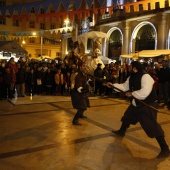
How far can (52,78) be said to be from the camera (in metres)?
13.4

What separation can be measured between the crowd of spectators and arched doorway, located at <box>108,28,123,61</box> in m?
12.8

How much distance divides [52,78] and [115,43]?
15597 millimetres

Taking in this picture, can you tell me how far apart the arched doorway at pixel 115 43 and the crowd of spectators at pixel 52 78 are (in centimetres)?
1278

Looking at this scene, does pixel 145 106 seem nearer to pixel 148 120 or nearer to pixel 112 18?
pixel 148 120

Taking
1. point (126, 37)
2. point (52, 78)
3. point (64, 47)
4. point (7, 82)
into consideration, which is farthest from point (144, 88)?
point (64, 47)

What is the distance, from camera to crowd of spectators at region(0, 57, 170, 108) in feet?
36.7

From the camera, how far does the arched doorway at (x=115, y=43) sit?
26891 mm

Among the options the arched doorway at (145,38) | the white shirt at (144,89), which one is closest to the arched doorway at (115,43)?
the arched doorway at (145,38)

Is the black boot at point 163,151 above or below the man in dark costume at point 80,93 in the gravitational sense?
below

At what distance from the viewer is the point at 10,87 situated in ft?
38.6

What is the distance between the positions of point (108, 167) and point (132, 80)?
6.43 feet

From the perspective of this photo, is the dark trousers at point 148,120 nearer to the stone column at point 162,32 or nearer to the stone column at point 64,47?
the stone column at point 162,32

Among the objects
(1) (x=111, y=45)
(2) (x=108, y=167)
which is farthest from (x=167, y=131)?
(1) (x=111, y=45)

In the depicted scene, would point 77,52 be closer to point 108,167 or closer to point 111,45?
point 108,167
